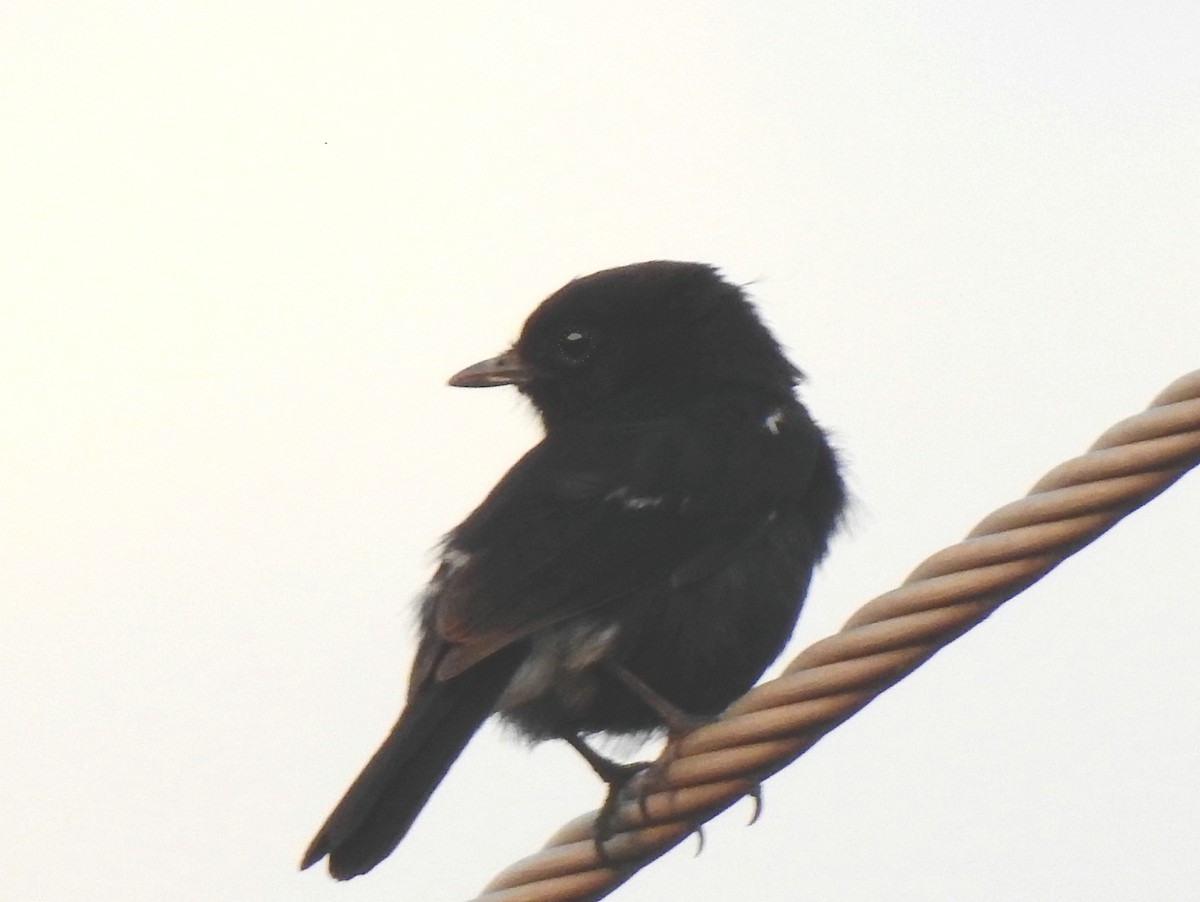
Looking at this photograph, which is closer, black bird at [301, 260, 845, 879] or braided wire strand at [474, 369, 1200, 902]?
braided wire strand at [474, 369, 1200, 902]

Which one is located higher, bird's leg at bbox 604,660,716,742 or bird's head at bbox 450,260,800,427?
bird's head at bbox 450,260,800,427

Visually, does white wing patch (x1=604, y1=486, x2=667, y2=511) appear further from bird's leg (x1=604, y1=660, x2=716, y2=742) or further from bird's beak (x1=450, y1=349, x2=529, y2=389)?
bird's beak (x1=450, y1=349, x2=529, y2=389)

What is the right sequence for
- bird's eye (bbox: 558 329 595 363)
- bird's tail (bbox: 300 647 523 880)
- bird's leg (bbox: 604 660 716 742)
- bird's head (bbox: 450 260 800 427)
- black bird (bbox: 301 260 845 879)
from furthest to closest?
1. bird's eye (bbox: 558 329 595 363)
2. bird's head (bbox: 450 260 800 427)
3. bird's leg (bbox: 604 660 716 742)
4. black bird (bbox: 301 260 845 879)
5. bird's tail (bbox: 300 647 523 880)

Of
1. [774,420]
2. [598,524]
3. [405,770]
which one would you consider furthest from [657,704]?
[774,420]

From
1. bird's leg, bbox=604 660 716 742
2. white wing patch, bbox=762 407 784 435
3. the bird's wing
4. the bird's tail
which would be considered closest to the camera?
the bird's tail

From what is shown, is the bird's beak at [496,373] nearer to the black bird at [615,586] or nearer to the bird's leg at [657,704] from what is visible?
the black bird at [615,586]

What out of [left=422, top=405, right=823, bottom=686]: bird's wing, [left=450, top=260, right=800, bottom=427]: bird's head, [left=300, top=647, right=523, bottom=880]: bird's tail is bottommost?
[left=300, top=647, right=523, bottom=880]: bird's tail

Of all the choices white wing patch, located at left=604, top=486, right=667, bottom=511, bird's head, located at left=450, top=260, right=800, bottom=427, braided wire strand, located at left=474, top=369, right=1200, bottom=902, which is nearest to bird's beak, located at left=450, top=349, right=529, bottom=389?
bird's head, located at left=450, top=260, right=800, bottom=427
